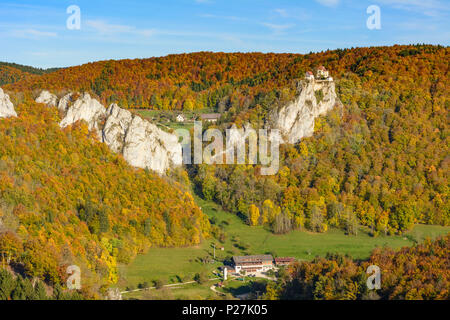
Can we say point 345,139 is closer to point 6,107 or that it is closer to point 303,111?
point 303,111

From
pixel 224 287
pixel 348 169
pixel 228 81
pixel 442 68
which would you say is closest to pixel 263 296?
pixel 224 287

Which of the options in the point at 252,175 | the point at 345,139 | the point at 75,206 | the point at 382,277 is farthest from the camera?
the point at 345,139

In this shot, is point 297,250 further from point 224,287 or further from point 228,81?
point 228,81

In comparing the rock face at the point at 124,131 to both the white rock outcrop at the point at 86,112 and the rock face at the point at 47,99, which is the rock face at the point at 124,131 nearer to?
the white rock outcrop at the point at 86,112

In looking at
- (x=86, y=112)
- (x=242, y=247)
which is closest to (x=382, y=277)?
(x=242, y=247)

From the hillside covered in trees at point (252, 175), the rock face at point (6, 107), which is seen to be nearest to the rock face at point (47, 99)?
the hillside covered in trees at point (252, 175)

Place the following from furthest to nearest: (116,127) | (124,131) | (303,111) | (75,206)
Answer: (303,111)
(124,131)
(116,127)
(75,206)
